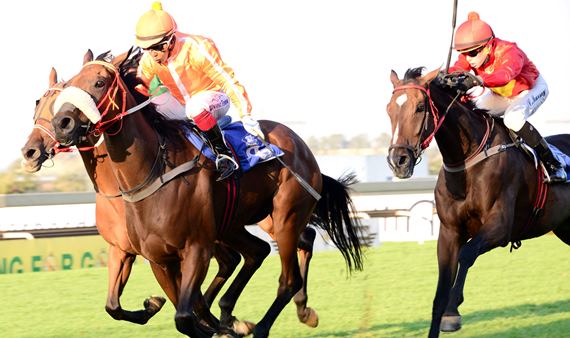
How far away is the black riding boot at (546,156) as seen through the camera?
6.16 meters

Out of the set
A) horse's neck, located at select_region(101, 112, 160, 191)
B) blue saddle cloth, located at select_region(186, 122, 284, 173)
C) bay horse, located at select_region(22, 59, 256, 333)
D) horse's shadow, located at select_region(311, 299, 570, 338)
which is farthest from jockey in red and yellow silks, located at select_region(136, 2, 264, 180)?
horse's shadow, located at select_region(311, 299, 570, 338)

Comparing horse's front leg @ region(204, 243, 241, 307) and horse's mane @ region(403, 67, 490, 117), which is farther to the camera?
horse's front leg @ region(204, 243, 241, 307)

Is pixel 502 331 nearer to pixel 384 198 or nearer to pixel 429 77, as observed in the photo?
pixel 429 77

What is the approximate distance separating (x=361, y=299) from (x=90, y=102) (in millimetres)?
4065

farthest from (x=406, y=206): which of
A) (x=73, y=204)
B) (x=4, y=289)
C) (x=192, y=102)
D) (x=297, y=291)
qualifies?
(x=192, y=102)

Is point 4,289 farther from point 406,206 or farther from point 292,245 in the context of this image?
point 406,206

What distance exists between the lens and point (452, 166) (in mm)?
5840

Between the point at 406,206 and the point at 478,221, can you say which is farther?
the point at 406,206

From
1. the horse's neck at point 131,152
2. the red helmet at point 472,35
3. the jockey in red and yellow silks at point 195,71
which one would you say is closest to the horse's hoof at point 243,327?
the jockey in red and yellow silks at point 195,71

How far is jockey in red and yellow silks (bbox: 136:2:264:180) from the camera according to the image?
5422 millimetres

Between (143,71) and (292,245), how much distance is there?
4.67 ft

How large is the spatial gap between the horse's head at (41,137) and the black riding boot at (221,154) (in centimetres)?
85

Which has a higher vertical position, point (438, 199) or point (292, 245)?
point (438, 199)

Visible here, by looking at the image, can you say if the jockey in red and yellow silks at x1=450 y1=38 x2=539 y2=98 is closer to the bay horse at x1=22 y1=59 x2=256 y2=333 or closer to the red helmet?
the red helmet
